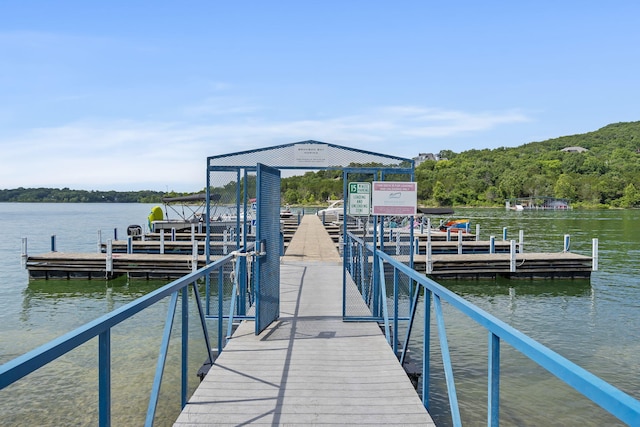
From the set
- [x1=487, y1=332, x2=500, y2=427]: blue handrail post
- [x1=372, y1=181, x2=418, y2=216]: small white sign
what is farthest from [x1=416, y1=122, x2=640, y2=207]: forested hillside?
[x1=487, y1=332, x2=500, y2=427]: blue handrail post

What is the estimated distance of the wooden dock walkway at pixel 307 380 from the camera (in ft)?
13.6

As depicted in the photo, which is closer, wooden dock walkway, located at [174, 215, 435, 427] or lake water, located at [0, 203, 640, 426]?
wooden dock walkway, located at [174, 215, 435, 427]

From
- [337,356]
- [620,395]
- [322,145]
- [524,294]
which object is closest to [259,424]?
[337,356]

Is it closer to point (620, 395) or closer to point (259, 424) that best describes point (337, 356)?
point (259, 424)

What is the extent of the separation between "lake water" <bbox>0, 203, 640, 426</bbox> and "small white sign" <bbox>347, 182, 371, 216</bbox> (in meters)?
2.98

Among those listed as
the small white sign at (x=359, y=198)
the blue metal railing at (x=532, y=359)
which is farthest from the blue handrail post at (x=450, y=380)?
the small white sign at (x=359, y=198)

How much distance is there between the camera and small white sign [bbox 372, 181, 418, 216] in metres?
7.70

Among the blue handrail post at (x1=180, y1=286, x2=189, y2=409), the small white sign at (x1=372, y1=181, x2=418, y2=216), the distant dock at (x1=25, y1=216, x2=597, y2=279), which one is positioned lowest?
the distant dock at (x1=25, y1=216, x2=597, y2=279)

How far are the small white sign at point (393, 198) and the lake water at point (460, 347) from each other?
2.82 m

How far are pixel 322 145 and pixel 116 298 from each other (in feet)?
35.2

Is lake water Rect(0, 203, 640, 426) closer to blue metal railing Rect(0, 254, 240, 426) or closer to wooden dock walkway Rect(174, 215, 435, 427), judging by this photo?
wooden dock walkway Rect(174, 215, 435, 427)

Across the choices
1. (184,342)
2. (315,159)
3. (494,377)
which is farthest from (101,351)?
(315,159)

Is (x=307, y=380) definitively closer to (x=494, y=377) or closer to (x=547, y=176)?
(x=494, y=377)

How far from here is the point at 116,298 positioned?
15.7m
